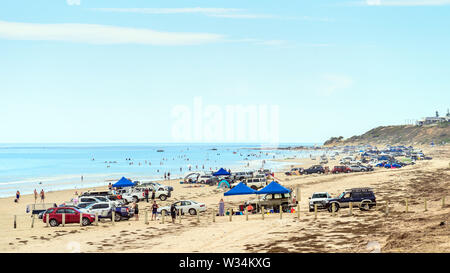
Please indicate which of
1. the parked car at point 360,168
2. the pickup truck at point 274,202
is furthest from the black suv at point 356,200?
the parked car at point 360,168

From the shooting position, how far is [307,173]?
72375 mm

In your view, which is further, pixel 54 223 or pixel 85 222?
pixel 85 222

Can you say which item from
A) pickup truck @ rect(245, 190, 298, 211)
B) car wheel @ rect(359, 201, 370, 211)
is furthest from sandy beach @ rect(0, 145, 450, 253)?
pickup truck @ rect(245, 190, 298, 211)

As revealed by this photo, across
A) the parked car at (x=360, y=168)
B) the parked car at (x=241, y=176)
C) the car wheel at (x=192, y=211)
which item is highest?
the parked car at (x=360, y=168)

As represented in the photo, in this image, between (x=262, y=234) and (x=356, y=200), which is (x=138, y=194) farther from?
(x=262, y=234)

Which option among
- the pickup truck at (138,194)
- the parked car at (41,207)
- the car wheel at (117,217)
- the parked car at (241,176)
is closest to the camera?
the car wheel at (117,217)

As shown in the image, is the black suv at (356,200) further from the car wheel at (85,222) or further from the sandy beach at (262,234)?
the car wheel at (85,222)

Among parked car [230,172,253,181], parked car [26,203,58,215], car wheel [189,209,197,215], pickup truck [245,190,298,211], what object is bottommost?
car wheel [189,209,197,215]

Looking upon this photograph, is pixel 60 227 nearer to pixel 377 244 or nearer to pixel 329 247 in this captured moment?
pixel 329 247

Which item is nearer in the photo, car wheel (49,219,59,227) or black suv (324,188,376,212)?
car wheel (49,219,59,227)

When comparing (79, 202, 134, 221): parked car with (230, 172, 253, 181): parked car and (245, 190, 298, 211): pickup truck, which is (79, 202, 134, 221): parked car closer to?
(245, 190, 298, 211): pickup truck

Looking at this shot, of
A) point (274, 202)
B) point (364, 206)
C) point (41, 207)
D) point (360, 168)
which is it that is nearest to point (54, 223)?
point (41, 207)
